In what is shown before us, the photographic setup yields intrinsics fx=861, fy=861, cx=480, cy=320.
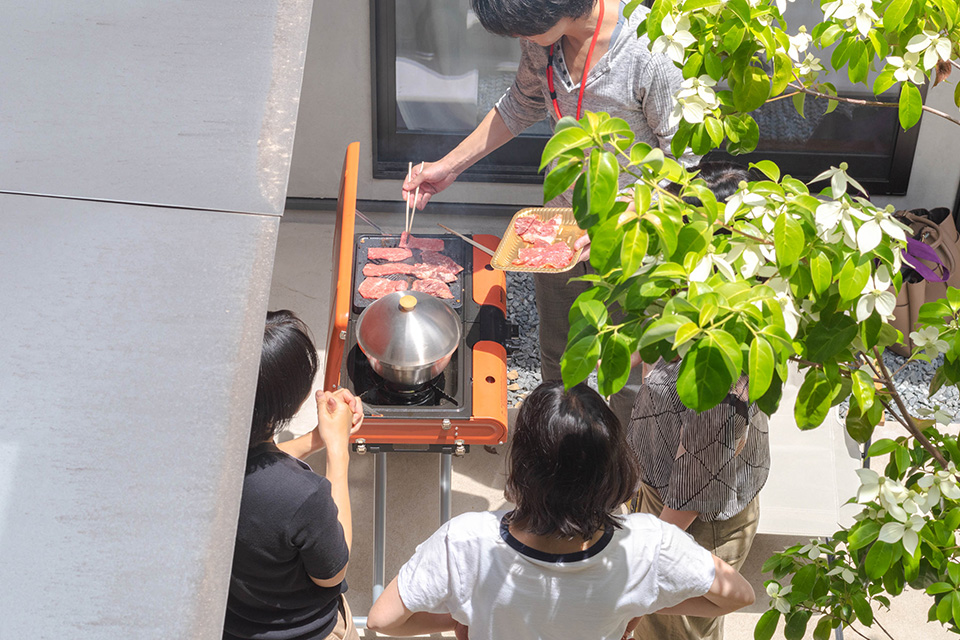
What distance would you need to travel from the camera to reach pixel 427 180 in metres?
3.08

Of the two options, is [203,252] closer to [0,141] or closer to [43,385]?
[43,385]

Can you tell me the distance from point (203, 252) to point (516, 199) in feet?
12.1

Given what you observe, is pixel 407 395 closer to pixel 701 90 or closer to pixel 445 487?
pixel 445 487

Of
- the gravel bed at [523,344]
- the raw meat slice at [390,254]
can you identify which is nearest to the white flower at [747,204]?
the raw meat slice at [390,254]

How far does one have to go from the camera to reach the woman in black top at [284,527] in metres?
1.73

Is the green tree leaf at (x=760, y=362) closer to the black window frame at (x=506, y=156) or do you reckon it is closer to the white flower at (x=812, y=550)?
the white flower at (x=812, y=550)

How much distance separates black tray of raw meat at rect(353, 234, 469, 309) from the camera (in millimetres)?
2941

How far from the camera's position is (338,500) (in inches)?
81.3

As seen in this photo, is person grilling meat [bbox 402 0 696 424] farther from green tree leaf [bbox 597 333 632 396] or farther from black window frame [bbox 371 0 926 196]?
black window frame [bbox 371 0 926 196]

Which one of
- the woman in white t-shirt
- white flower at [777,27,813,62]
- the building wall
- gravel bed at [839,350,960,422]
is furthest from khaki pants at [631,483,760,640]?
the building wall

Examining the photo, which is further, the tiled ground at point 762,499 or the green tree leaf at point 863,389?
the tiled ground at point 762,499

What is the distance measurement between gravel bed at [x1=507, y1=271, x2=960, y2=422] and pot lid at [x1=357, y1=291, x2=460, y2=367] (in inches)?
49.9

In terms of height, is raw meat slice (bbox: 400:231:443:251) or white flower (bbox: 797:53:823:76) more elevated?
raw meat slice (bbox: 400:231:443:251)

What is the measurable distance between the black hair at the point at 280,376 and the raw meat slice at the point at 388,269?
1.14 meters
